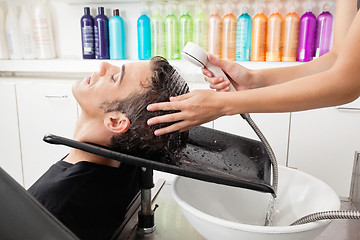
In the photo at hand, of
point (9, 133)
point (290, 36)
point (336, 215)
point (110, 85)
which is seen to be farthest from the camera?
point (9, 133)

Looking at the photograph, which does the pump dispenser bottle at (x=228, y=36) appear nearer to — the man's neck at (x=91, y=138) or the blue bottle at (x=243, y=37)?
the blue bottle at (x=243, y=37)

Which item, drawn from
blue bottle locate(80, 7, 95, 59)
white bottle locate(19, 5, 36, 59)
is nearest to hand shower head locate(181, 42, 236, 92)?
blue bottle locate(80, 7, 95, 59)

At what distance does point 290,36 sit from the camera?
2127 millimetres

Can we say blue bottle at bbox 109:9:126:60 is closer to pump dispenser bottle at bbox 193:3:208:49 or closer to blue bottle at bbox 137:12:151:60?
blue bottle at bbox 137:12:151:60

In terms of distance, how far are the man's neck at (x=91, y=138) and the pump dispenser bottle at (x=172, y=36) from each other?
132 cm

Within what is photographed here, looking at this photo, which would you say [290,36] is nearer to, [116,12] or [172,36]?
[172,36]

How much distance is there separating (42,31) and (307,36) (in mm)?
1928

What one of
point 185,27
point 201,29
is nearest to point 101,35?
point 185,27

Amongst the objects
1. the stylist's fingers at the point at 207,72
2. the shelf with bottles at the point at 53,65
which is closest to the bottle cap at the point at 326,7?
the shelf with bottles at the point at 53,65

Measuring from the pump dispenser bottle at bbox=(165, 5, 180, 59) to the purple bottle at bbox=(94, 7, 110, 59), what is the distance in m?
0.46

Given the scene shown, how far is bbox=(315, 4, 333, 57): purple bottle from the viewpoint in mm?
2066

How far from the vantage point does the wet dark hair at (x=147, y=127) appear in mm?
970

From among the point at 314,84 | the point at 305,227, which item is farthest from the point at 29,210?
the point at 314,84

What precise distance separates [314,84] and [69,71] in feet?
6.41
